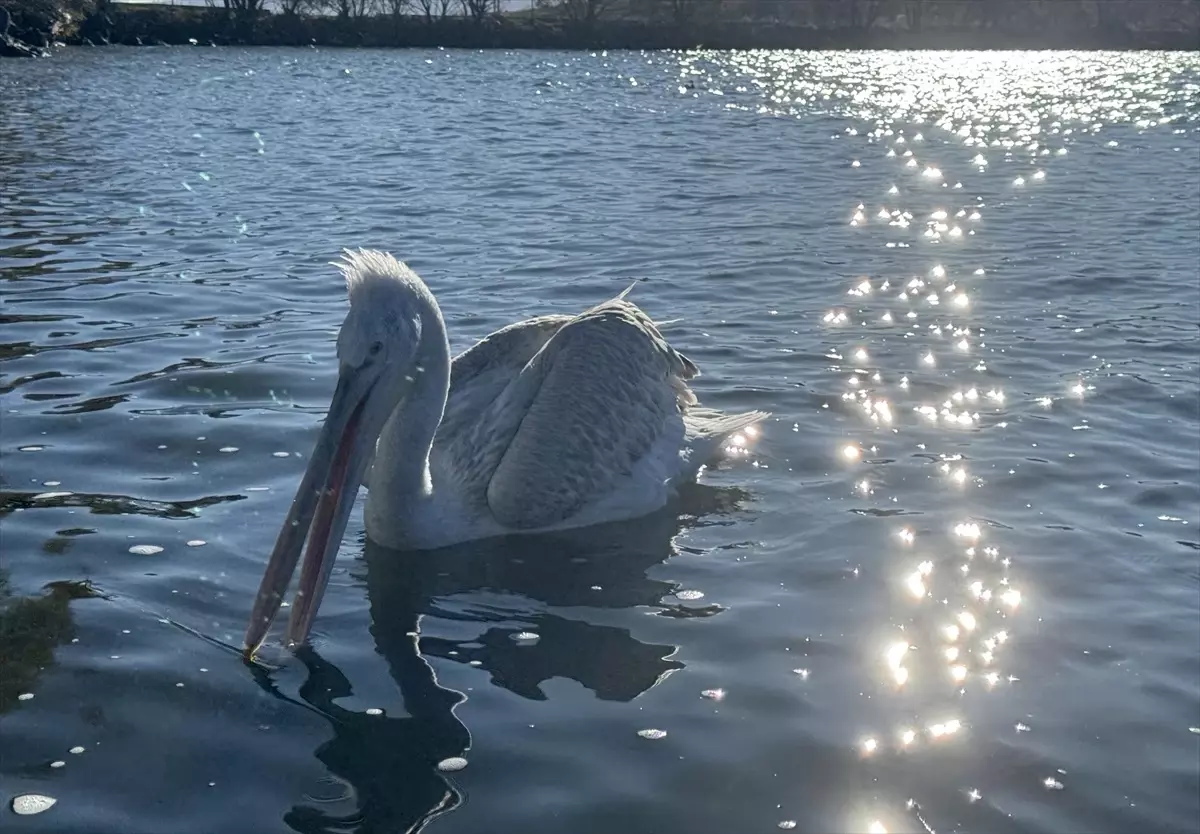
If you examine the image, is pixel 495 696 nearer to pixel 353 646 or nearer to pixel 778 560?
pixel 353 646

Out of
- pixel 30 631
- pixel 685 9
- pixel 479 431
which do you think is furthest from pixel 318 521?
pixel 685 9

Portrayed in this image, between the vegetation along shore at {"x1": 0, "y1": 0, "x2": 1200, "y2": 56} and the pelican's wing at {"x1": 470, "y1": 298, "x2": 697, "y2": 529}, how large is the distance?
143ft

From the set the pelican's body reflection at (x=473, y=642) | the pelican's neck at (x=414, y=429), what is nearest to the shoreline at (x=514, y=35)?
the pelican's neck at (x=414, y=429)

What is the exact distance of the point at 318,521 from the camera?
14.7 ft

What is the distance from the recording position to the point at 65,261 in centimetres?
1090

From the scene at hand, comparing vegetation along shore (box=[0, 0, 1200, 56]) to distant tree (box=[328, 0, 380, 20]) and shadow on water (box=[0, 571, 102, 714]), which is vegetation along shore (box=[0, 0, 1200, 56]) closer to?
distant tree (box=[328, 0, 380, 20])

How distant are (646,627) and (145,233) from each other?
887 centimetres

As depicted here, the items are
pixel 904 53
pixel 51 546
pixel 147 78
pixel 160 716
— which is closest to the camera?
pixel 160 716

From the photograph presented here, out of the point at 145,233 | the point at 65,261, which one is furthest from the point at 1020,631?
the point at 145,233

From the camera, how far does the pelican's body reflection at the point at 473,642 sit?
383 centimetres

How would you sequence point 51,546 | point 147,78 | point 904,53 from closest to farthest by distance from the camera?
point 51,546 < point 147,78 < point 904,53

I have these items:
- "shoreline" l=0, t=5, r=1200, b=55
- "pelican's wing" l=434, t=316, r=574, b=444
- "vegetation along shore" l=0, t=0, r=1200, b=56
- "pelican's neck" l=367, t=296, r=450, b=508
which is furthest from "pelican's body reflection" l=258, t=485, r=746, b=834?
"shoreline" l=0, t=5, r=1200, b=55

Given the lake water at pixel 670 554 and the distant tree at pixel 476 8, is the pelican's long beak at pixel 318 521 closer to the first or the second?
the lake water at pixel 670 554

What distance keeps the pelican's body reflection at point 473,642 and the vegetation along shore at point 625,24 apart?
44.3m
